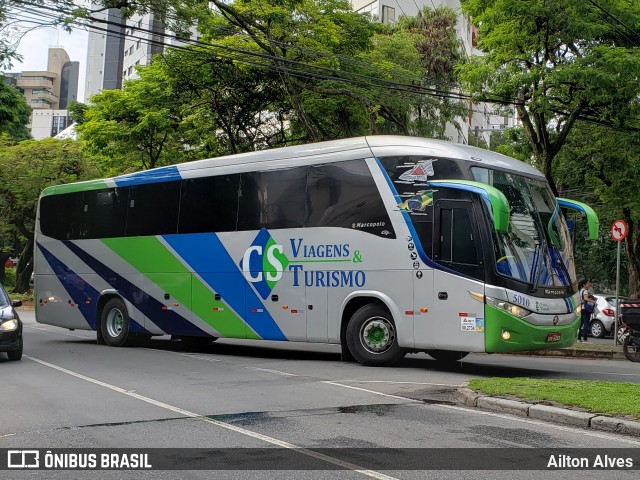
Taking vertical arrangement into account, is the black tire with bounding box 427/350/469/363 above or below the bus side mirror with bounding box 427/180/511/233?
below

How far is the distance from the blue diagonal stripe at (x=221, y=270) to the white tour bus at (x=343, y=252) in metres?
0.03

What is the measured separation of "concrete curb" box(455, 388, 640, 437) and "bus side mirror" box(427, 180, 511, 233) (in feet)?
8.57

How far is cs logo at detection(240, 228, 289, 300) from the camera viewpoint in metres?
15.3

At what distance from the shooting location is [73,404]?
9.45m

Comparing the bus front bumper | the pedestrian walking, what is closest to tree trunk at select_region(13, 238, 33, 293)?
the pedestrian walking

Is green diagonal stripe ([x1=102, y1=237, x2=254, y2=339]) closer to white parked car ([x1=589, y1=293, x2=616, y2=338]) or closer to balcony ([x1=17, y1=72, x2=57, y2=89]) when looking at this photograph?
white parked car ([x1=589, y1=293, x2=616, y2=338])

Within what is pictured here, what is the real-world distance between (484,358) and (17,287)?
4116cm

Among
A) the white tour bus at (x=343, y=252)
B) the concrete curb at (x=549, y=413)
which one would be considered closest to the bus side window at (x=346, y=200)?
the white tour bus at (x=343, y=252)

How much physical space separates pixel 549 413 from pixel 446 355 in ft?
22.3

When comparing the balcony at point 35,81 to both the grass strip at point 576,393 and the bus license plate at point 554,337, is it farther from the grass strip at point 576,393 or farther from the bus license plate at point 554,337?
the grass strip at point 576,393

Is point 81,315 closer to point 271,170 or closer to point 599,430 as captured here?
point 271,170

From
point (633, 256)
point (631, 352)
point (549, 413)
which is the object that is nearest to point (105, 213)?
point (631, 352)

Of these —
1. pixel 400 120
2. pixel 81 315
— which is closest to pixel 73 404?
pixel 81 315

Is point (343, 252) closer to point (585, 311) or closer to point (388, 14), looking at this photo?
point (585, 311)
